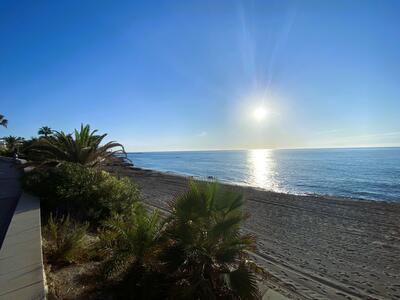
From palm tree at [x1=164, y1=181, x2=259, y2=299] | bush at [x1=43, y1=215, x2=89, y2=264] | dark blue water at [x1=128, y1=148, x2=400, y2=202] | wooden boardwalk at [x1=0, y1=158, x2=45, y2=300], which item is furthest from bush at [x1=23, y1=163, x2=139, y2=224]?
palm tree at [x1=164, y1=181, x2=259, y2=299]

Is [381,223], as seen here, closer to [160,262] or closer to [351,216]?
[351,216]

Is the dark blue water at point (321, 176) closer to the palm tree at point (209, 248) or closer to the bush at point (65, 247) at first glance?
the palm tree at point (209, 248)

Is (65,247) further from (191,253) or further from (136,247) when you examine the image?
(191,253)

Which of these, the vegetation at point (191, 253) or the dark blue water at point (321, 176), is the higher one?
the vegetation at point (191, 253)

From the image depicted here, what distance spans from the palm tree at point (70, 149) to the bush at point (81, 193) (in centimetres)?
107

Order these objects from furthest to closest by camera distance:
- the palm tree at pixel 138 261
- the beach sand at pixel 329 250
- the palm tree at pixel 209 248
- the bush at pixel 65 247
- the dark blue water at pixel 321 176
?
the dark blue water at pixel 321 176
the beach sand at pixel 329 250
the bush at pixel 65 247
the palm tree at pixel 138 261
the palm tree at pixel 209 248

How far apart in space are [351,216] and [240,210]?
11410mm

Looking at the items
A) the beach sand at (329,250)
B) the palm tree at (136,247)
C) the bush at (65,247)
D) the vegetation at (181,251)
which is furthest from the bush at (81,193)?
the beach sand at (329,250)

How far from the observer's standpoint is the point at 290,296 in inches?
191

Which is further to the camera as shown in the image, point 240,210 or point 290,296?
point 290,296

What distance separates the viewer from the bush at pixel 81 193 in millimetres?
6645

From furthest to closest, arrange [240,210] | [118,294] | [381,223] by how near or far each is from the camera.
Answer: [381,223] < [240,210] < [118,294]

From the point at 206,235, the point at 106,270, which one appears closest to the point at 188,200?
the point at 206,235

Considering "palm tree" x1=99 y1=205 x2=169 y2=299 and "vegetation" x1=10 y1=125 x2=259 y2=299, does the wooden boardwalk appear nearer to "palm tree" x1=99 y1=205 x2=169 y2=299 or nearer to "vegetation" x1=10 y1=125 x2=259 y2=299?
"vegetation" x1=10 y1=125 x2=259 y2=299
